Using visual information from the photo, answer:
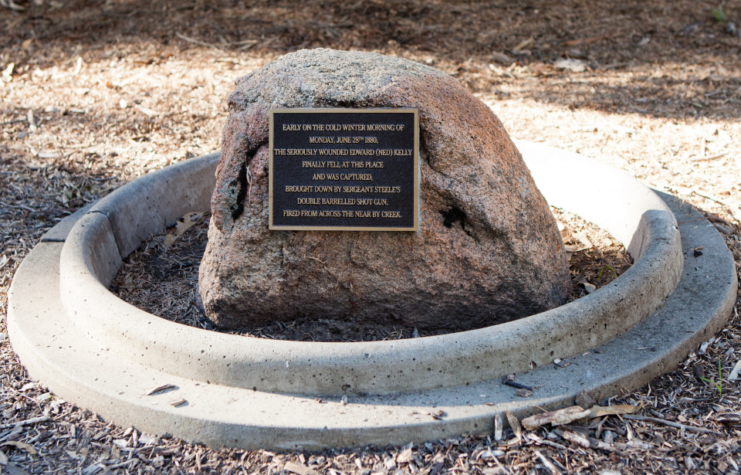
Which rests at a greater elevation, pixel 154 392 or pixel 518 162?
pixel 518 162

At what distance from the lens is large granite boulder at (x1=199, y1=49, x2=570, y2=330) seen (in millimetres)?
3127

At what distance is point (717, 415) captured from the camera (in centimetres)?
275

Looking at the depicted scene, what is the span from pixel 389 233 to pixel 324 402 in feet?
3.08

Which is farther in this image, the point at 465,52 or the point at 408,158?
the point at 465,52

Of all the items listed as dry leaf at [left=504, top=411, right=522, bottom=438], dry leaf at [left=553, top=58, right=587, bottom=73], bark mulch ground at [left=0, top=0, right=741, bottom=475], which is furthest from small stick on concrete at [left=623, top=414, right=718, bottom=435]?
dry leaf at [left=553, top=58, right=587, bottom=73]

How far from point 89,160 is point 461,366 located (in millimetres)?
4441

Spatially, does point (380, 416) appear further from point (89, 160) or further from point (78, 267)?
point (89, 160)

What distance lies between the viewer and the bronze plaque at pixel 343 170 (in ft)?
10.1

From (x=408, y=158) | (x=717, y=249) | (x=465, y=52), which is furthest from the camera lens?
(x=465, y=52)

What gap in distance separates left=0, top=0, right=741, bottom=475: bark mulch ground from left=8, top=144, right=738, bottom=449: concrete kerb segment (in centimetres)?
7

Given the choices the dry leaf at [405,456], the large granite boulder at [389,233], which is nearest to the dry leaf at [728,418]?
the large granite boulder at [389,233]

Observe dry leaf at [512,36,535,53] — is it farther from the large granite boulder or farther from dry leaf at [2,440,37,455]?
dry leaf at [2,440,37,455]

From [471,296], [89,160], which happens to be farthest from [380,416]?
[89,160]

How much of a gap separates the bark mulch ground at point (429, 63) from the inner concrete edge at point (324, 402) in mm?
69
